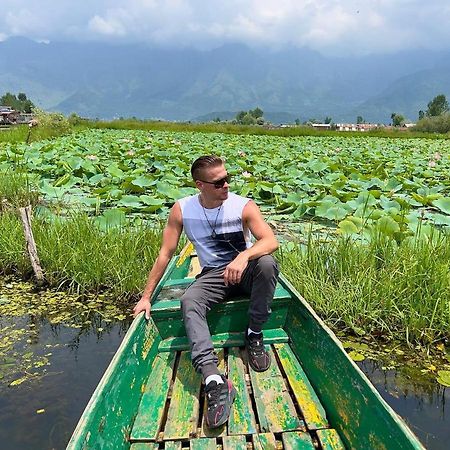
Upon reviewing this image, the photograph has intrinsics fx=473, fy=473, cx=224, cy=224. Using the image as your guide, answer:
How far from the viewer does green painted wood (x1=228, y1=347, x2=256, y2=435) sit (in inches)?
85.4

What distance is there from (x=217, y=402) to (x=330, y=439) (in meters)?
0.52

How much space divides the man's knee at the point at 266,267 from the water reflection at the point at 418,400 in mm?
898

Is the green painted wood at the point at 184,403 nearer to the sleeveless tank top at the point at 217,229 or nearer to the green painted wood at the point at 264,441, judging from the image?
the green painted wood at the point at 264,441

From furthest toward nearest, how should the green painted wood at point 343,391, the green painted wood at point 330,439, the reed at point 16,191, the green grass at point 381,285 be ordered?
1. the reed at point 16,191
2. the green grass at point 381,285
3. the green painted wood at point 330,439
4. the green painted wood at point 343,391

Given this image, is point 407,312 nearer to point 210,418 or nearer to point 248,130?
point 210,418

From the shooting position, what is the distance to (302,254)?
12.8 ft

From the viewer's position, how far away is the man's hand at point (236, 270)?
8.39ft

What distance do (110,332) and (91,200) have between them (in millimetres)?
2820

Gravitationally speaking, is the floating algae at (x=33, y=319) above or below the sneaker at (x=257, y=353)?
below

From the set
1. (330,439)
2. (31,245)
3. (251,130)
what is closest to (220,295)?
(330,439)

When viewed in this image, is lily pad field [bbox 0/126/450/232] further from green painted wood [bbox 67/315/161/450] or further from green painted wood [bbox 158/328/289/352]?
green painted wood [bbox 67/315/161/450]

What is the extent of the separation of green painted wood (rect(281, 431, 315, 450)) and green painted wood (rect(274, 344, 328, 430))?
0.06 meters

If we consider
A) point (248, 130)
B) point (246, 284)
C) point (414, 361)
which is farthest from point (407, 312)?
point (248, 130)

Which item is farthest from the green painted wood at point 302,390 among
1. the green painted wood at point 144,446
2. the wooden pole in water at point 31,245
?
the wooden pole in water at point 31,245
